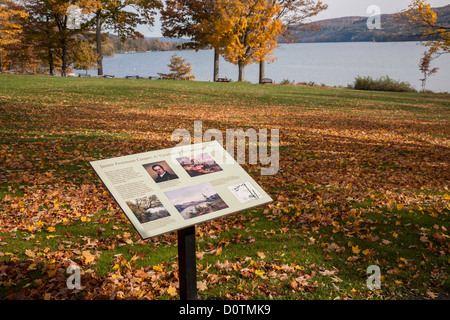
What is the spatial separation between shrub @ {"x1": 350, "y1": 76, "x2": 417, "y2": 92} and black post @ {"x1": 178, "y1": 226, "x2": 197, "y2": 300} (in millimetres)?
34827

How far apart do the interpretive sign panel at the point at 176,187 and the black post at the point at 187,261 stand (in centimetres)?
24

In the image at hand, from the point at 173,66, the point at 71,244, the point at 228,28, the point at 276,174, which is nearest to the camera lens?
the point at 71,244

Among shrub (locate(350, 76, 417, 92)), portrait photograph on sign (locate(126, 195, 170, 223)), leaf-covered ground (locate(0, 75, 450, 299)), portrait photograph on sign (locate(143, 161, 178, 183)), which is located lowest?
leaf-covered ground (locate(0, 75, 450, 299))

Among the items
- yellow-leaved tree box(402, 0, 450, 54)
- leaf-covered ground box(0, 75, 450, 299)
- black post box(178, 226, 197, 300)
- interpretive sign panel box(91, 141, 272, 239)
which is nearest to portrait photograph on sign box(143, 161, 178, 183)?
interpretive sign panel box(91, 141, 272, 239)

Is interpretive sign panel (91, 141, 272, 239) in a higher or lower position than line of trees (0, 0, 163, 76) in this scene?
lower

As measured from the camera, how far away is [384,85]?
108ft

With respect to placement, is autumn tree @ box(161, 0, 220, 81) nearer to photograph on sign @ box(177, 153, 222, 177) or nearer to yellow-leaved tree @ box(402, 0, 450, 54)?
yellow-leaved tree @ box(402, 0, 450, 54)

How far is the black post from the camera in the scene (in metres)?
3.12

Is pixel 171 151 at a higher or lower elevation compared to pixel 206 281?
higher

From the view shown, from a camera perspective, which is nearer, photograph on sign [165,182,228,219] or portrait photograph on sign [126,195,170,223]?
portrait photograph on sign [126,195,170,223]

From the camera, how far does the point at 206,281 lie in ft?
13.5
